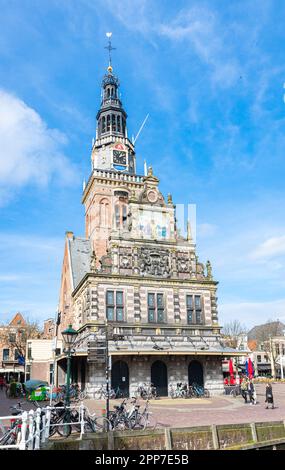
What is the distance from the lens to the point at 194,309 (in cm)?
3403

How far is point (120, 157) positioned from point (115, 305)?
23129 millimetres

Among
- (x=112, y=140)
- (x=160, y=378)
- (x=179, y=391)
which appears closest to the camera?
(x=179, y=391)

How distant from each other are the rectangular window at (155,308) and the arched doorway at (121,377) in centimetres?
414

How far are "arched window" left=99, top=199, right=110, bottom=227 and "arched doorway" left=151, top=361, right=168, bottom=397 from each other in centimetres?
1905

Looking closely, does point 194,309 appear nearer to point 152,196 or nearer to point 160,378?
point 160,378

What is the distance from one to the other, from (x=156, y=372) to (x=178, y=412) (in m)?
10.1

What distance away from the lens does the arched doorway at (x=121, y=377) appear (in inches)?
1179

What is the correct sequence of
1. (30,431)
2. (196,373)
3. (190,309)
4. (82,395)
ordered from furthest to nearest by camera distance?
1. (190,309)
2. (196,373)
3. (82,395)
4. (30,431)

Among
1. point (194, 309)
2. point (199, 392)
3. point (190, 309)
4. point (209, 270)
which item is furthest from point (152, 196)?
point (199, 392)

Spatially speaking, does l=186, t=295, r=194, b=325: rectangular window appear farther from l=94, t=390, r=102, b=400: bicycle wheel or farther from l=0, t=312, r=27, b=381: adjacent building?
l=0, t=312, r=27, b=381: adjacent building

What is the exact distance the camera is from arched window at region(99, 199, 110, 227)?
151 ft

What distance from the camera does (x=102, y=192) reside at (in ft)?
154

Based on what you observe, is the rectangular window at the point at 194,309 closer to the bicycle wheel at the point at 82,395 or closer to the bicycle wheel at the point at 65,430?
the bicycle wheel at the point at 82,395

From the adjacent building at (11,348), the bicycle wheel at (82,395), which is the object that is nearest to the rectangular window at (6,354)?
the adjacent building at (11,348)
